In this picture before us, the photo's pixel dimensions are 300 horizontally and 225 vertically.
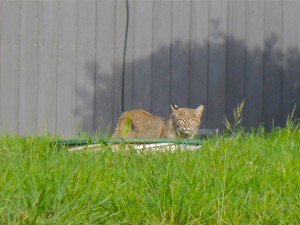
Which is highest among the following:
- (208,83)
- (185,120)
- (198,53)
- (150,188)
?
(198,53)

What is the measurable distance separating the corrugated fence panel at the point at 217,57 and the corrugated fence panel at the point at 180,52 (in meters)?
0.27

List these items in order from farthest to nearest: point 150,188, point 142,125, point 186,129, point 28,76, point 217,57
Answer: point 217,57 < point 28,76 < point 142,125 < point 186,129 < point 150,188

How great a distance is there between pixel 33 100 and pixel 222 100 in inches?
84.9

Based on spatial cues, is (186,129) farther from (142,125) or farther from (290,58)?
(290,58)

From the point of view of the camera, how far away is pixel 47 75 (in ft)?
23.9

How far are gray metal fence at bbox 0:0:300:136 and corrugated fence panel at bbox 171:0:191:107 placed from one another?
11 millimetres

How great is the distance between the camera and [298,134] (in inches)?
203

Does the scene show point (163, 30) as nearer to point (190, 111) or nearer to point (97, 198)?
point (190, 111)

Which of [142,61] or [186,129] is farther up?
[142,61]

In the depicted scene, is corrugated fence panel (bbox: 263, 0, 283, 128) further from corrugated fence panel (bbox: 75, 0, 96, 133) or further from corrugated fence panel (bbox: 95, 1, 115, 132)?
corrugated fence panel (bbox: 75, 0, 96, 133)

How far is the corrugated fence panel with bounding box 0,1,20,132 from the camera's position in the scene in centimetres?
725

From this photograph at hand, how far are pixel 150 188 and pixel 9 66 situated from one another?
4359 mm

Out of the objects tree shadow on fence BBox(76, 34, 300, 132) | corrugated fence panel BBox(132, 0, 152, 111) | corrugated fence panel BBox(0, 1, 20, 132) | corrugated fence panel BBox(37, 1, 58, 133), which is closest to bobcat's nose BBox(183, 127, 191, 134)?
tree shadow on fence BBox(76, 34, 300, 132)

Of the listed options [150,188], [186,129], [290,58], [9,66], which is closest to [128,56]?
[9,66]
